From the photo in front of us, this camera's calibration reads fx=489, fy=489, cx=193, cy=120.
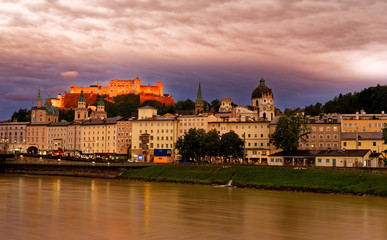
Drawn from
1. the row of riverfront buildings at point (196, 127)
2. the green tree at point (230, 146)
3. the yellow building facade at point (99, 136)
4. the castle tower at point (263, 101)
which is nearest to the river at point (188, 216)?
the row of riverfront buildings at point (196, 127)

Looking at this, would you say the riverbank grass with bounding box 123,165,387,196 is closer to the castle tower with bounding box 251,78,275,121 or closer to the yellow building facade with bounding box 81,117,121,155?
the yellow building facade with bounding box 81,117,121,155

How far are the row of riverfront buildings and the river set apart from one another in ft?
99.9

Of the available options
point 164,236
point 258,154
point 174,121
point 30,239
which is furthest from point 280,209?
point 174,121

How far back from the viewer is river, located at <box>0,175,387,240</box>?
32844mm

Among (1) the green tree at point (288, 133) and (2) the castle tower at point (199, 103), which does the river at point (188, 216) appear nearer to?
(1) the green tree at point (288, 133)

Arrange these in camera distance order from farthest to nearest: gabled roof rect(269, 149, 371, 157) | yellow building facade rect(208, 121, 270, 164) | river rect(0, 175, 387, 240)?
yellow building facade rect(208, 121, 270, 164), gabled roof rect(269, 149, 371, 157), river rect(0, 175, 387, 240)

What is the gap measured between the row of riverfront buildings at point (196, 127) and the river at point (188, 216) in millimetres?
30459

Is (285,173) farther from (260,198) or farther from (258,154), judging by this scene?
(258,154)

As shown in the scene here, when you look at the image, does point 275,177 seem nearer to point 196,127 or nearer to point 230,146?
point 230,146

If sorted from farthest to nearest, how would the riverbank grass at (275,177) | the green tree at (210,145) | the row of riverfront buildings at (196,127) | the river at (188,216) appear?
the green tree at (210,145)
the row of riverfront buildings at (196,127)
the riverbank grass at (275,177)
the river at (188,216)

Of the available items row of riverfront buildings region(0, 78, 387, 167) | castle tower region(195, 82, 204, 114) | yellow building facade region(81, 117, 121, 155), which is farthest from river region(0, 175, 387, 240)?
castle tower region(195, 82, 204, 114)

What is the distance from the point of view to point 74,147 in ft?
502

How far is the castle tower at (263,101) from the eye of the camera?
6403 inches

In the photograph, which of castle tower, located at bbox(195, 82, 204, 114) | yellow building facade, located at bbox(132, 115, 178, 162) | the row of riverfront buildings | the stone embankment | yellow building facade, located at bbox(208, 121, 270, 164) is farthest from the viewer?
castle tower, located at bbox(195, 82, 204, 114)
